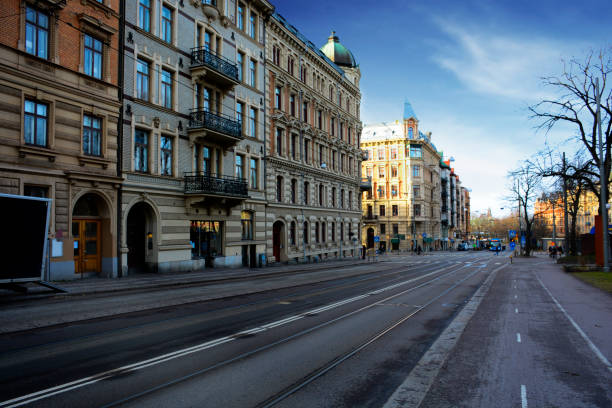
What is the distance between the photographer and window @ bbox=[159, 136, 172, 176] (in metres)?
24.8

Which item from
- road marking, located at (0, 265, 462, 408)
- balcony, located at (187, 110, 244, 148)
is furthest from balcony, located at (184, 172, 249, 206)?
road marking, located at (0, 265, 462, 408)

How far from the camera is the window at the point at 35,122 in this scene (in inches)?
702

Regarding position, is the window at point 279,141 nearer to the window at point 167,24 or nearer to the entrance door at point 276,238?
the entrance door at point 276,238

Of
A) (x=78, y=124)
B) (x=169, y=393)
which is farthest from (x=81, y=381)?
(x=78, y=124)

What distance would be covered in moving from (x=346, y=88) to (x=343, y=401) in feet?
158

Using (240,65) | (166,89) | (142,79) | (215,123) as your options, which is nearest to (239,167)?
(215,123)

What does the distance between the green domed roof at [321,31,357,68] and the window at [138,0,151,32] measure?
33.0 m

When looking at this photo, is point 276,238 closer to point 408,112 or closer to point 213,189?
point 213,189

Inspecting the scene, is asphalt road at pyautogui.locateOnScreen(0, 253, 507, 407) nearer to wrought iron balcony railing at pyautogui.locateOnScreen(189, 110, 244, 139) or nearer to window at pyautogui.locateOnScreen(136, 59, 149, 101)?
window at pyautogui.locateOnScreen(136, 59, 149, 101)

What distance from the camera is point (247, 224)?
32.9 metres

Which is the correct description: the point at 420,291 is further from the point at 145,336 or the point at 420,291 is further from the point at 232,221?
the point at 232,221

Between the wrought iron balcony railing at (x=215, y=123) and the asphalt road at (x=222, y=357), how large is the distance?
14.9 meters

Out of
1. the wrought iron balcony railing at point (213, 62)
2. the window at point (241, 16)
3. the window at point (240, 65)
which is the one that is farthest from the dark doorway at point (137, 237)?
the window at point (241, 16)

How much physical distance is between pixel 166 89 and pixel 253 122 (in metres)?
8.98
